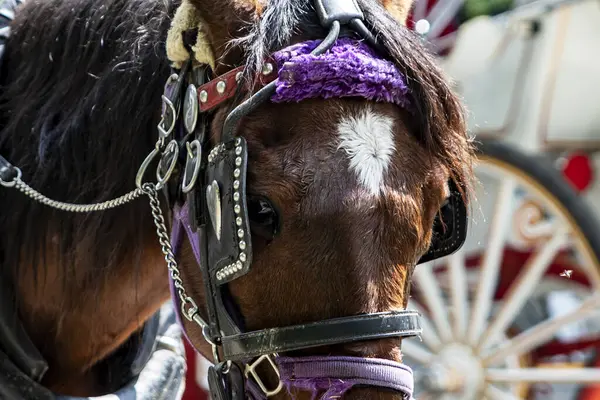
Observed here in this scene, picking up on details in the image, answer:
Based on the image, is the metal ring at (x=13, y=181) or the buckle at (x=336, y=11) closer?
the buckle at (x=336, y=11)

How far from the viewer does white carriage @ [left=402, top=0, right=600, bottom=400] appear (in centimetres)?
289

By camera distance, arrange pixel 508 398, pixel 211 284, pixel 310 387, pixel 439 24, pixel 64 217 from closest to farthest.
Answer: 1. pixel 310 387
2. pixel 211 284
3. pixel 64 217
4. pixel 508 398
5. pixel 439 24

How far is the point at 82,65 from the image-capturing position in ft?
4.93

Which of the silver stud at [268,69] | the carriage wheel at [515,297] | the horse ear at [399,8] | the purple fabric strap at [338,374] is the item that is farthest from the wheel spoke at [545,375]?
the silver stud at [268,69]

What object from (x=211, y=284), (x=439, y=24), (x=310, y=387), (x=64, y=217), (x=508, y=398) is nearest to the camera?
(x=310, y=387)

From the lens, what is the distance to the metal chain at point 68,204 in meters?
1.41

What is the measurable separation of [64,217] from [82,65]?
26 centimetres

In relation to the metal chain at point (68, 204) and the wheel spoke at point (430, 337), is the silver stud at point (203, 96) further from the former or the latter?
the wheel spoke at point (430, 337)

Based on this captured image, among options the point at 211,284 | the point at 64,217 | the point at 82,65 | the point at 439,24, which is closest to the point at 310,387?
the point at 211,284

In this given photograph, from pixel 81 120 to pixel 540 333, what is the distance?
1.92 metres

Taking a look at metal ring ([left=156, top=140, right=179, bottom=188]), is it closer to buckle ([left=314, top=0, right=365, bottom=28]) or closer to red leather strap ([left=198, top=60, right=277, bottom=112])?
red leather strap ([left=198, top=60, right=277, bottom=112])

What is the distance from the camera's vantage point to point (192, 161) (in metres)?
1.26

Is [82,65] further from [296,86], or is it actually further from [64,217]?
[296,86]

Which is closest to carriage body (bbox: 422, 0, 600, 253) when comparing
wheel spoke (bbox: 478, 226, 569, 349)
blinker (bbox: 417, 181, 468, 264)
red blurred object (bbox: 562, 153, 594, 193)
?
red blurred object (bbox: 562, 153, 594, 193)
